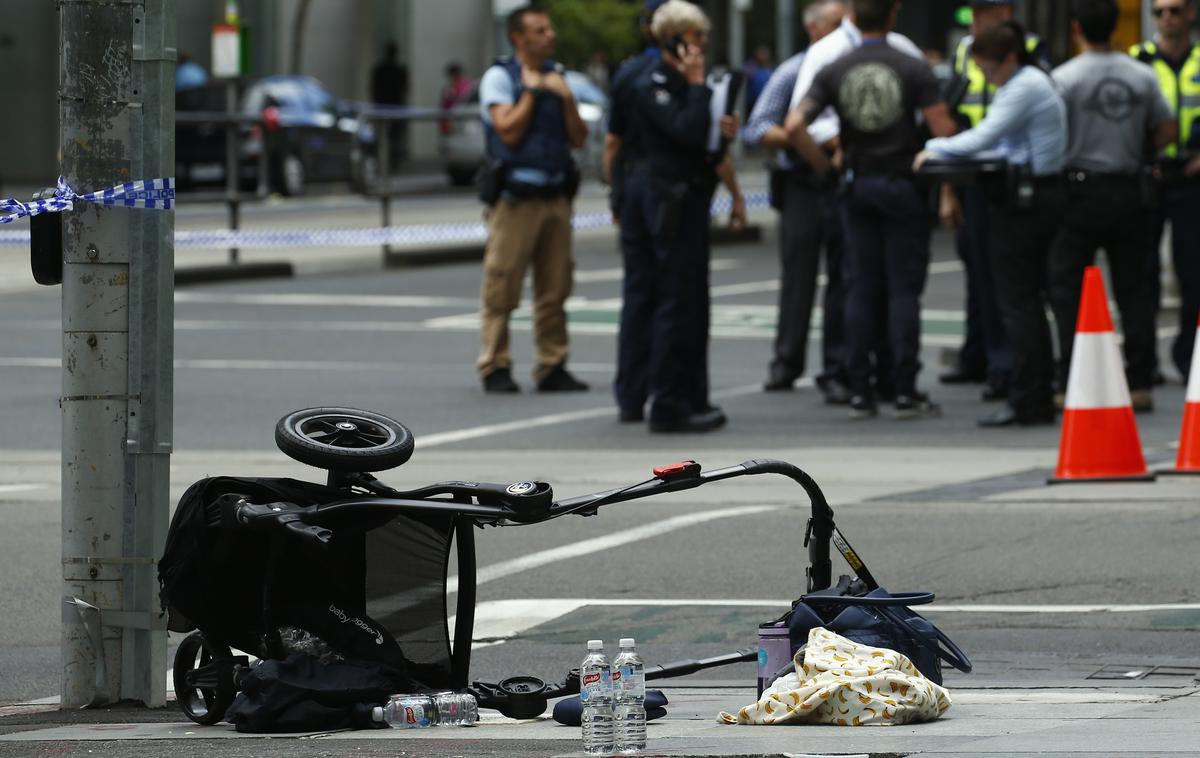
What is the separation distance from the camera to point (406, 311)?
19.6 metres

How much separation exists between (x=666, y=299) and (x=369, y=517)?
6.30m

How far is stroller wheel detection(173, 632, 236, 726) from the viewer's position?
6164mm

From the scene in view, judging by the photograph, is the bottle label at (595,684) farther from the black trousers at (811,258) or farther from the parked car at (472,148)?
the parked car at (472,148)

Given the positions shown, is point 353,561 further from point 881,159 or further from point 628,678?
point 881,159

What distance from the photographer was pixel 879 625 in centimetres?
603

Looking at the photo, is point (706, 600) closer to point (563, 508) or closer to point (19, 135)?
point (563, 508)

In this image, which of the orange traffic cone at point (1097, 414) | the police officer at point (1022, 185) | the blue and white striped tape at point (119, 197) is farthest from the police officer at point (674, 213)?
the blue and white striped tape at point (119, 197)

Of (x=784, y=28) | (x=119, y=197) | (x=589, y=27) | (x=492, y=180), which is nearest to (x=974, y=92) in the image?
(x=492, y=180)

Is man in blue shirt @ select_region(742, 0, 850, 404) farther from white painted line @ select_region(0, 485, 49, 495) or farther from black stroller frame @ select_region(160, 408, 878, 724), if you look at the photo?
black stroller frame @ select_region(160, 408, 878, 724)

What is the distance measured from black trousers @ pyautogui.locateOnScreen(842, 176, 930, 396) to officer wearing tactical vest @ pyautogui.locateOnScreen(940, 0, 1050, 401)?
62 centimetres

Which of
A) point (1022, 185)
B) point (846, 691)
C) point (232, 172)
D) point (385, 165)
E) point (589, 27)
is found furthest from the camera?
point (589, 27)

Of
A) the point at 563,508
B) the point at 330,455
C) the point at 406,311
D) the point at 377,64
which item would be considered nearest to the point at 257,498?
the point at 330,455

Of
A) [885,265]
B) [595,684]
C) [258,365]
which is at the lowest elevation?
[258,365]

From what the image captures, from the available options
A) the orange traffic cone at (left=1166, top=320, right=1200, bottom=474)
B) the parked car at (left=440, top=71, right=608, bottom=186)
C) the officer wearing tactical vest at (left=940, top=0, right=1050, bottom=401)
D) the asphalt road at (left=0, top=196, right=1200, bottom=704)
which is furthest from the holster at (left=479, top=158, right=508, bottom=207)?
the parked car at (left=440, top=71, right=608, bottom=186)
